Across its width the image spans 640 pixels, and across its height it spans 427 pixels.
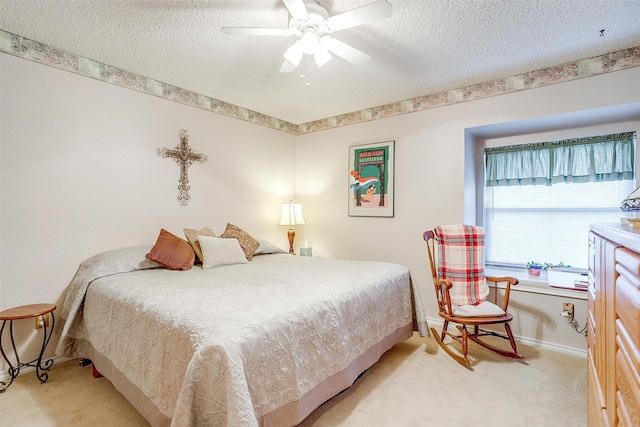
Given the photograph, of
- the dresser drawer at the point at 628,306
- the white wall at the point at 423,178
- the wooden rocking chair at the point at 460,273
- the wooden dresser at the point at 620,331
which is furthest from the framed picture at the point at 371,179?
the dresser drawer at the point at 628,306

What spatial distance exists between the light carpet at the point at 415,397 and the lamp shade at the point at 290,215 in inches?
83.0

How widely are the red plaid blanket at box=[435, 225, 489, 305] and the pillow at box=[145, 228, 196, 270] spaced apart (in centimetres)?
225

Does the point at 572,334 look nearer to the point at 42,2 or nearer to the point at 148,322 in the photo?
the point at 148,322

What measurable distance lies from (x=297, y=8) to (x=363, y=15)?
0.37 meters

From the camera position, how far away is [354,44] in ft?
7.79

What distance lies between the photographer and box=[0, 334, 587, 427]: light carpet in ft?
5.97

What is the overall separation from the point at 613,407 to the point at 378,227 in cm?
292

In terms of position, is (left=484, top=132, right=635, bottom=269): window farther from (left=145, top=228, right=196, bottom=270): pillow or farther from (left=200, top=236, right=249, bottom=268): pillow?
(left=145, top=228, right=196, bottom=270): pillow

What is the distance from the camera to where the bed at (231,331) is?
4.13 ft

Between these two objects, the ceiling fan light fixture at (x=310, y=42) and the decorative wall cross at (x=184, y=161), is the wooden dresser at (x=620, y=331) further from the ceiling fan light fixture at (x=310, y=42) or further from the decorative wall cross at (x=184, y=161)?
the decorative wall cross at (x=184, y=161)

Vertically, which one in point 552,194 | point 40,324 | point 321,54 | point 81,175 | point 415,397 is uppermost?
point 321,54

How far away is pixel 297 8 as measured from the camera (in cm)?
A: 171

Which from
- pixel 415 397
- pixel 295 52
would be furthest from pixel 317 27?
pixel 415 397

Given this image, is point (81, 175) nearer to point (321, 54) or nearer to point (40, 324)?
point (40, 324)
